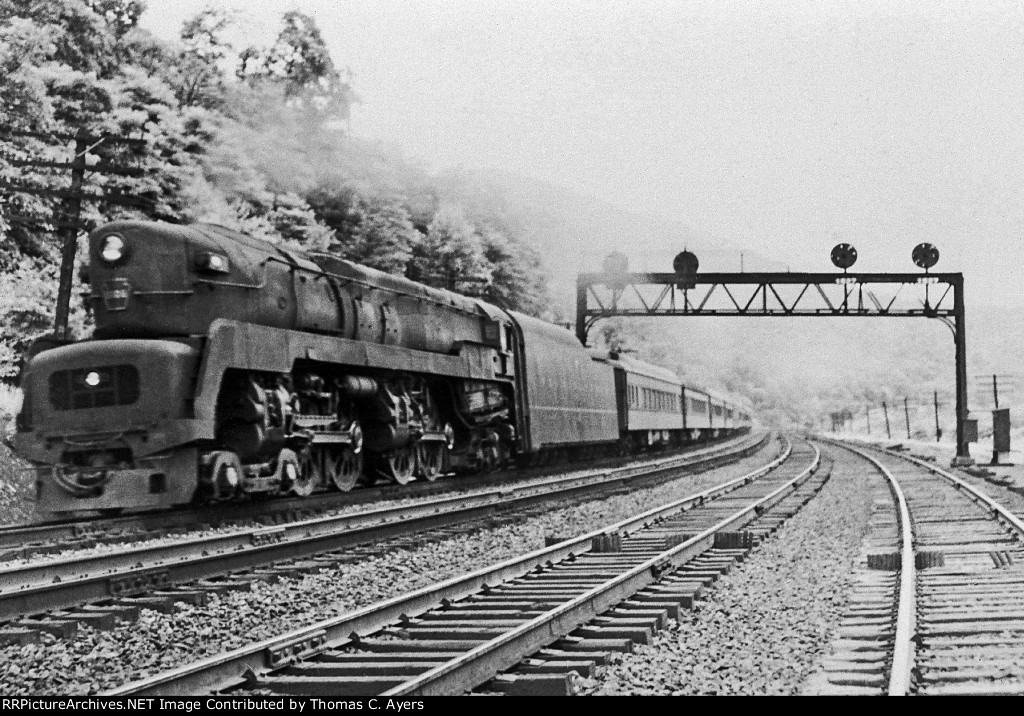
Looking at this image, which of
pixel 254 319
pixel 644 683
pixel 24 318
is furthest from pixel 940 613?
pixel 24 318

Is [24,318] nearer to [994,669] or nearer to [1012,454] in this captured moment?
[994,669]

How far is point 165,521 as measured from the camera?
12.8 metres

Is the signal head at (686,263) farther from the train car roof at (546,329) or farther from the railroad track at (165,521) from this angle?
the railroad track at (165,521)

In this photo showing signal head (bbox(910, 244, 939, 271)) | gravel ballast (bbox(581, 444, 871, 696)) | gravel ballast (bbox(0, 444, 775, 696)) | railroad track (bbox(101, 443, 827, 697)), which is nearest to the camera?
railroad track (bbox(101, 443, 827, 697))

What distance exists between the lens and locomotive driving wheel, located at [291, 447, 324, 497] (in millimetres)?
14930

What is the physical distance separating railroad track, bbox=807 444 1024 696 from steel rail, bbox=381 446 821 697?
5.20 ft

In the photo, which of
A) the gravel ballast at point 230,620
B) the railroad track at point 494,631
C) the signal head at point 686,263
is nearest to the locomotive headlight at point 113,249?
the gravel ballast at point 230,620

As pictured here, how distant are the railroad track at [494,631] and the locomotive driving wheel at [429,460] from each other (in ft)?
24.7

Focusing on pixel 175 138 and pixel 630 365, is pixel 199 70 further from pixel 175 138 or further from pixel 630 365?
pixel 630 365

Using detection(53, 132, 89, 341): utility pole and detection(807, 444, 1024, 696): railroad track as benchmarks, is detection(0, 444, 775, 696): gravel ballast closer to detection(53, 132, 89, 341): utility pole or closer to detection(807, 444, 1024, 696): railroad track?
detection(807, 444, 1024, 696): railroad track

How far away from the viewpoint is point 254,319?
1405 centimetres

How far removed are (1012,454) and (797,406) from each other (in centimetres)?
13321

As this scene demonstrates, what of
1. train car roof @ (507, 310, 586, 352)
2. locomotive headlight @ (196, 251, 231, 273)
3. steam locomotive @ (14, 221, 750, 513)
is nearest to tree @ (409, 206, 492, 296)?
train car roof @ (507, 310, 586, 352)

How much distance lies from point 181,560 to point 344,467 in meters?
7.29
